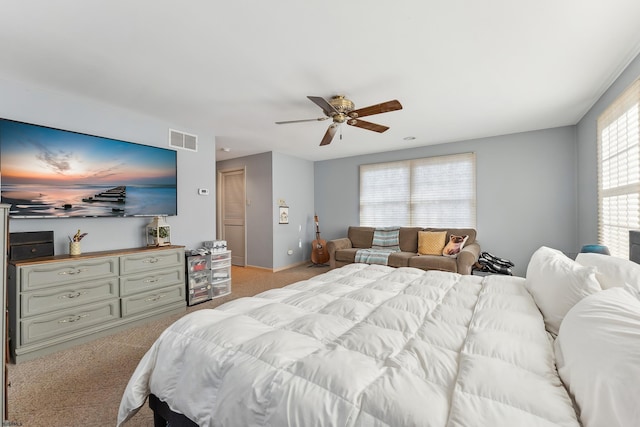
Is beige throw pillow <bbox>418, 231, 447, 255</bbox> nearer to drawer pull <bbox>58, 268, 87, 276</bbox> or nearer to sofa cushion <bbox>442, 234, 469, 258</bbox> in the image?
sofa cushion <bbox>442, 234, 469, 258</bbox>

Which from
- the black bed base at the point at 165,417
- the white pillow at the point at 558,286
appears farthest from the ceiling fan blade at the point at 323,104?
the black bed base at the point at 165,417

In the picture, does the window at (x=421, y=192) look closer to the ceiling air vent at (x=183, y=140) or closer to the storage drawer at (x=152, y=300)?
the ceiling air vent at (x=183, y=140)

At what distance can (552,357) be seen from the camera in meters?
1.06

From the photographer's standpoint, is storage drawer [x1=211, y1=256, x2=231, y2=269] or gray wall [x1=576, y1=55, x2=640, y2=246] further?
storage drawer [x1=211, y1=256, x2=231, y2=269]

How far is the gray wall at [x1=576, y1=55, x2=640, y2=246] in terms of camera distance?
3.03m

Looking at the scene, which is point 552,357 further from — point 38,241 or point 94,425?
point 38,241

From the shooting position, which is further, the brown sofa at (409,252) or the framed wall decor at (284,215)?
the framed wall decor at (284,215)

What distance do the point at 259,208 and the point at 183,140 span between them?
83.8 inches

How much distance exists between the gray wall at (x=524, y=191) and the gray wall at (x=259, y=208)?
322 cm

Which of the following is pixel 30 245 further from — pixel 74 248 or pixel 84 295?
pixel 84 295

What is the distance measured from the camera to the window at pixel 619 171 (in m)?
2.25

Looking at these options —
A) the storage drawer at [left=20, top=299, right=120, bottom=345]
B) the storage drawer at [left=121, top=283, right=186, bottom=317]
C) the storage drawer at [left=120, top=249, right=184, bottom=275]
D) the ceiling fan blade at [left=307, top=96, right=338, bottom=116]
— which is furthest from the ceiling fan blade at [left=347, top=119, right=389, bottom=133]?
the storage drawer at [left=20, top=299, right=120, bottom=345]

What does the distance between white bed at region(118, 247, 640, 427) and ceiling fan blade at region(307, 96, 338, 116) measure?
1.70 meters

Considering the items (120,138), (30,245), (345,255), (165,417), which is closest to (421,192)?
(345,255)
